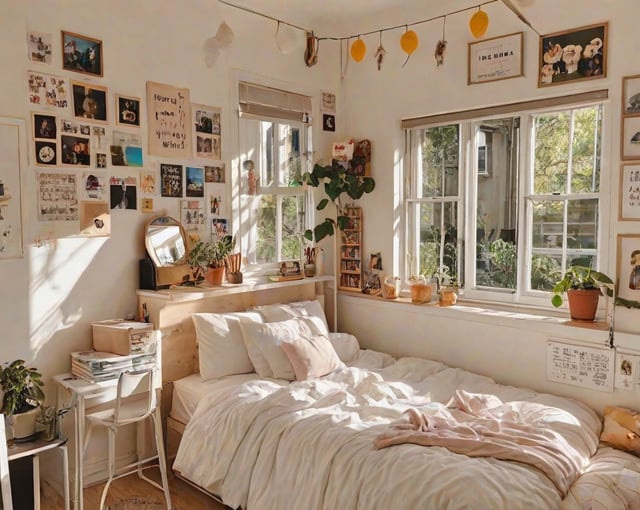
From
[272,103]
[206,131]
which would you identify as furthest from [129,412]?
[272,103]

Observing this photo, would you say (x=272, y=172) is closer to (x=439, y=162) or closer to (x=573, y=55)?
(x=439, y=162)

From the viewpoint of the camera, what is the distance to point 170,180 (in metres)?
3.36

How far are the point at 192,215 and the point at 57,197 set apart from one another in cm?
83

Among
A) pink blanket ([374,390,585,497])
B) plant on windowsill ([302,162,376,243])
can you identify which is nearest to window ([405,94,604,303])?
plant on windowsill ([302,162,376,243])

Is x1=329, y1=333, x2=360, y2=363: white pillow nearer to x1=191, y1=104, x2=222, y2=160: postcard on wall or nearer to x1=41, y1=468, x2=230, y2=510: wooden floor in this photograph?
x1=41, y1=468, x2=230, y2=510: wooden floor

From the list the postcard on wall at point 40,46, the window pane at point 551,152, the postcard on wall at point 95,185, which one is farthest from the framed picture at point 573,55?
the postcard on wall at point 40,46

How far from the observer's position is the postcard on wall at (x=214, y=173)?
3.56 metres

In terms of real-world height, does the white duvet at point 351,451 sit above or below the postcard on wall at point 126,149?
below

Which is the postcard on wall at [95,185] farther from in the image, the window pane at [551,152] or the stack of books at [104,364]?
the window pane at [551,152]

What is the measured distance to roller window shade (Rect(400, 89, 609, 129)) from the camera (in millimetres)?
3154

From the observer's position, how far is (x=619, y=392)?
2.96 meters

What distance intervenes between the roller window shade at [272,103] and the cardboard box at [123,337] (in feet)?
5.41

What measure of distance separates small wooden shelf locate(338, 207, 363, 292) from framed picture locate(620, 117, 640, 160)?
1887mm

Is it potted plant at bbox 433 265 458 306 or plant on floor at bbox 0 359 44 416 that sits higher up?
potted plant at bbox 433 265 458 306
